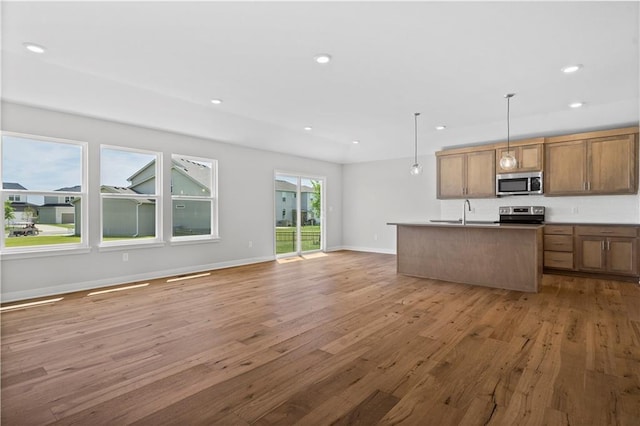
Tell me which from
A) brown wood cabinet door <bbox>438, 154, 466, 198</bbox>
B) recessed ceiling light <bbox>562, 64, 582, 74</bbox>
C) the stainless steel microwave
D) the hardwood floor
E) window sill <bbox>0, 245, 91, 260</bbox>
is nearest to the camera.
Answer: the hardwood floor

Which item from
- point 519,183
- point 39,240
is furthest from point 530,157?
point 39,240

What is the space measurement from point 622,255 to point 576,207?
3.69ft

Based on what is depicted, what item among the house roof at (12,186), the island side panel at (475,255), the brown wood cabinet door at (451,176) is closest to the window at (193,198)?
the house roof at (12,186)

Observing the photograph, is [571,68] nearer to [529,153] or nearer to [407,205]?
[529,153]

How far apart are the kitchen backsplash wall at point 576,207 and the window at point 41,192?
731 cm

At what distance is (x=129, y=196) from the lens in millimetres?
5344

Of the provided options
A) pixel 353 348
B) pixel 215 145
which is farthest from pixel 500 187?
pixel 215 145

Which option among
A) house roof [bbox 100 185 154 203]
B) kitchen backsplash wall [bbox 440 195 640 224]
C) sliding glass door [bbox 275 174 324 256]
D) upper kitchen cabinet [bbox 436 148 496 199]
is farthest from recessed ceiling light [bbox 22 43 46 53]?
kitchen backsplash wall [bbox 440 195 640 224]

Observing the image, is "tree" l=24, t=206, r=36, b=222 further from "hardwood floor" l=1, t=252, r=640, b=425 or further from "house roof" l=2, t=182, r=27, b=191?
"hardwood floor" l=1, t=252, r=640, b=425

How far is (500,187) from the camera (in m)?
6.59

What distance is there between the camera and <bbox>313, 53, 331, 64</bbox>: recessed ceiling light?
3453 millimetres

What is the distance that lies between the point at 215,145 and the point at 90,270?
304cm

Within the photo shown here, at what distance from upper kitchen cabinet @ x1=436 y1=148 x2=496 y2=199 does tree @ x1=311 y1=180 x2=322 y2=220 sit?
319 cm

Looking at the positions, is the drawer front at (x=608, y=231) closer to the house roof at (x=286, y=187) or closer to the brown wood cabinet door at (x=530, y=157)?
the brown wood cabinet door at (x=530, y=157)
